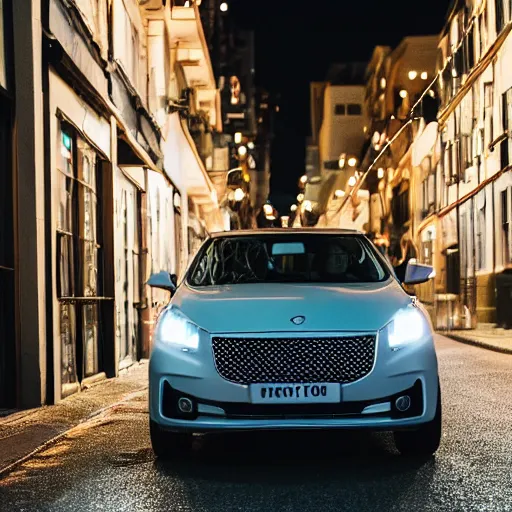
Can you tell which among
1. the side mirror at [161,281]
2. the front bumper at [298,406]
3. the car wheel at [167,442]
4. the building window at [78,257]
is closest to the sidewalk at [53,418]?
the building window at [78,257]

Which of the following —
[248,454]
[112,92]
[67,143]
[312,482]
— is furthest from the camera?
[112,92]

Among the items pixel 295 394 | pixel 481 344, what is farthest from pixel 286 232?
pixel 481 344

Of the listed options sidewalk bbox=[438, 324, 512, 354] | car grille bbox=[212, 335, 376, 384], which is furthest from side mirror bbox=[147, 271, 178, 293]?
sidewalk bbox=[438, 324, 512, 354]

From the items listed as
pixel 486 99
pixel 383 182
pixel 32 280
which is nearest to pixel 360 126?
pixel 383 182

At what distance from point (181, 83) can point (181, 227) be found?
4.50 m

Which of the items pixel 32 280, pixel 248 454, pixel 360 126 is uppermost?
pixel 360 126

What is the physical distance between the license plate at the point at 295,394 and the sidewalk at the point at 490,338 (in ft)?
43.4

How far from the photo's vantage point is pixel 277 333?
6496mm

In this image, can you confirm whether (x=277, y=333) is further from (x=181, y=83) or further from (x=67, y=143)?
(x=181, y=83)

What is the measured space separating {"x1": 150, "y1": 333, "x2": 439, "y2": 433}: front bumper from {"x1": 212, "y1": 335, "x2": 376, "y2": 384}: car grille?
66mm

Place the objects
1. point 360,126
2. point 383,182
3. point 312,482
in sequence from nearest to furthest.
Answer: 1. point 312,482
2. point 383,182
3. point 360,126

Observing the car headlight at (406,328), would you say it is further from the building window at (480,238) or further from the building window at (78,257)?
the building window at (480,238)

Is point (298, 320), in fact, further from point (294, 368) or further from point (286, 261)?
point (286, 261)

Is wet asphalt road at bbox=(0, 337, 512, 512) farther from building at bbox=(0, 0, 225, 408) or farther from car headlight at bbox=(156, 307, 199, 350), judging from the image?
building at bbox=(0, 0, 225, 408)
